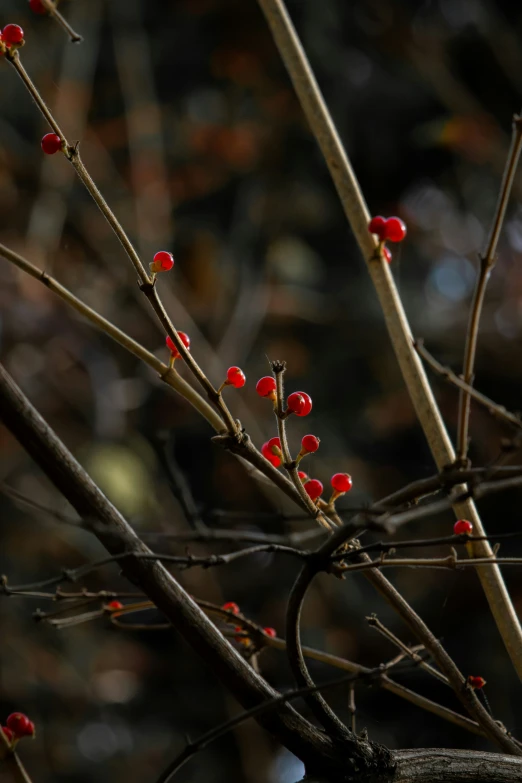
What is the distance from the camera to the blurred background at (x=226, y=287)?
311cm

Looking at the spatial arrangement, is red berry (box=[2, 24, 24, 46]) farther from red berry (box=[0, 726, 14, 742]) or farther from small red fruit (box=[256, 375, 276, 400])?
red berry (box=[0, 726, 14, 742])

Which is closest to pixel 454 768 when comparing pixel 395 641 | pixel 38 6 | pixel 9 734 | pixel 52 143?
pixel 395 641

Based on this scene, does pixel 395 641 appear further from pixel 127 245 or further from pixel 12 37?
pixel 12 37

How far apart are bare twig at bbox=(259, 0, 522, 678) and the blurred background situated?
1.87m

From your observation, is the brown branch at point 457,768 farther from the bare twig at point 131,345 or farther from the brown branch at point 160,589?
the bare twig at point 131,345

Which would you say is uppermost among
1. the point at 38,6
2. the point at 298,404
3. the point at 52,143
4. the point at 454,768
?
the point at 38,6

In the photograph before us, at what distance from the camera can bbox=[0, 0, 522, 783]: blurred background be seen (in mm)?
3111


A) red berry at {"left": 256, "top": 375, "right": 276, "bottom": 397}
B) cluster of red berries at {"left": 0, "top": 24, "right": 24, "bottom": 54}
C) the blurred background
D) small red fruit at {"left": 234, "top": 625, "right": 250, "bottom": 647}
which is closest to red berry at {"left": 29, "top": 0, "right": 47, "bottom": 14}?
cluster of red berries at {"left": 0, "top": 24, "right": 24, "bottom": 54}

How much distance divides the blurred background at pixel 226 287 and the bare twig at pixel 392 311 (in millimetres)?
1875

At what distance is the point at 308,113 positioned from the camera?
754 millimetres

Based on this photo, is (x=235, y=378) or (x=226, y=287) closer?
(x=235, y=378)

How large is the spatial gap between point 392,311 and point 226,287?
125 inches

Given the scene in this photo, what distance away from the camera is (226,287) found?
3.81 metres

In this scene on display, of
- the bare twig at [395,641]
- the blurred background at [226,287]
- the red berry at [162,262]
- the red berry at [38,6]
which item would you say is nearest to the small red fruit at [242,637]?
the bare twig at [395,641]
